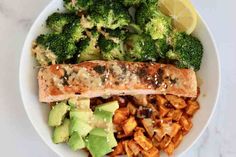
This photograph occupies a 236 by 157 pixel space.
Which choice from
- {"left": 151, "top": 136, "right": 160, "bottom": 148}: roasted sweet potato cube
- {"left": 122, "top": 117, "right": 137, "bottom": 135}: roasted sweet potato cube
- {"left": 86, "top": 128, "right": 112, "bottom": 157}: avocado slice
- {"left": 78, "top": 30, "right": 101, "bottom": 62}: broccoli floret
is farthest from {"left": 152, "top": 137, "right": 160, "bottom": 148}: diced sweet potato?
{"left": 78, "top": 30, "right": 101, "bottom": 62}: broccoli floret

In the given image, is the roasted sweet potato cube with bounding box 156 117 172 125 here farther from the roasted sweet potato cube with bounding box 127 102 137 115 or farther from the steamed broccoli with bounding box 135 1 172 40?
the steamed broccoli with bounding box 135 1 172 40

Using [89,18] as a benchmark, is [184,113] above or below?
below

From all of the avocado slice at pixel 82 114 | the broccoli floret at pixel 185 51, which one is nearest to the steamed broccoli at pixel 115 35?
the broccoli floret at pixel 185 51

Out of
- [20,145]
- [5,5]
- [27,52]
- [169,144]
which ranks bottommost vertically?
[169,144]

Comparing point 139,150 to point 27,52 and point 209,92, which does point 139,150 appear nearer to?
point 209,92

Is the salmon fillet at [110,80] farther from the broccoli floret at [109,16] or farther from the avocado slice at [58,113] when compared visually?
the broccoli floret at [109,16]

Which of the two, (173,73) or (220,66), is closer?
(173,73)

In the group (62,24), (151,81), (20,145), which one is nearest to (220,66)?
(151,81)
